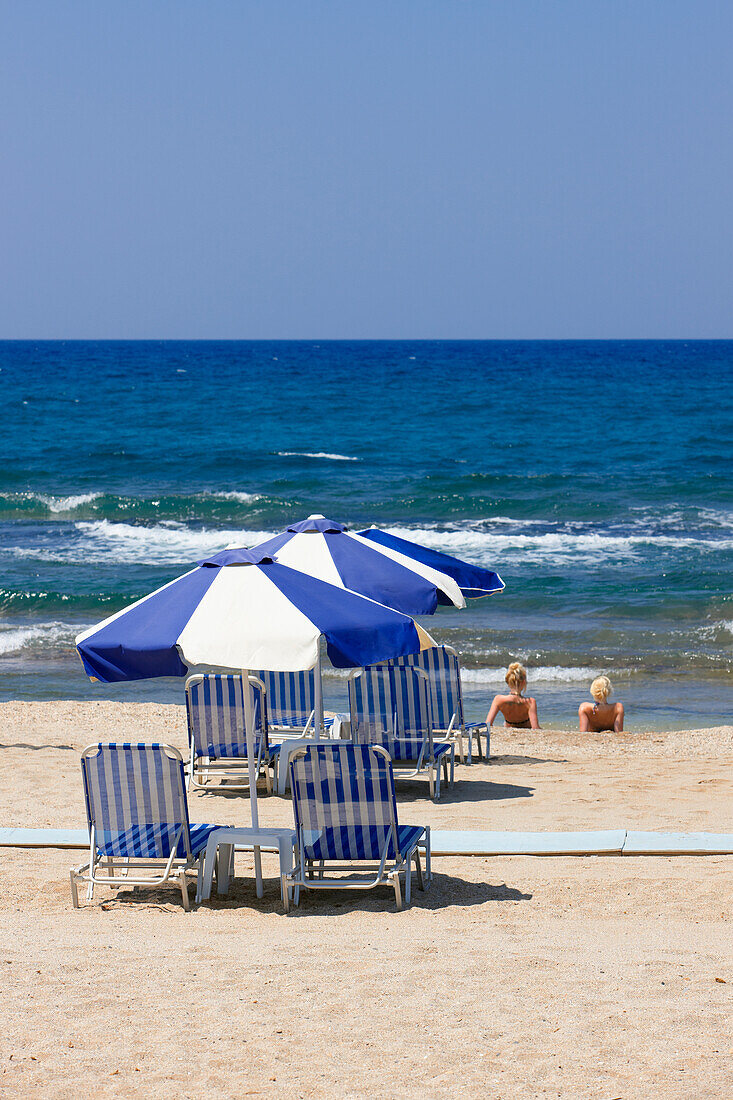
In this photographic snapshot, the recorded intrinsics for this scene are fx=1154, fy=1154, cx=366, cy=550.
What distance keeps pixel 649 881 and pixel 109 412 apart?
182 ft

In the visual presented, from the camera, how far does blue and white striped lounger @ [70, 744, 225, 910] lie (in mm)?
6504

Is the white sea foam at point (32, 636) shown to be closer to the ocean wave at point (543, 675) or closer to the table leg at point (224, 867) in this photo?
the ocean wave at point (543, 675)

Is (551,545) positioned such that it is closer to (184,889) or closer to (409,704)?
(409,704)

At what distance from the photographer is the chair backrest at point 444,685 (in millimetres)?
10164

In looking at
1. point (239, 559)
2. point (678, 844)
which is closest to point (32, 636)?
point (239, 559)

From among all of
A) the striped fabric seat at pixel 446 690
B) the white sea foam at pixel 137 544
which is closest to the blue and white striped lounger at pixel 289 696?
the striped fabric seat at pixel 446 690

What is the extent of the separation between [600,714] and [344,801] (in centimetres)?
572

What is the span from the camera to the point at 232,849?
700 centimetres

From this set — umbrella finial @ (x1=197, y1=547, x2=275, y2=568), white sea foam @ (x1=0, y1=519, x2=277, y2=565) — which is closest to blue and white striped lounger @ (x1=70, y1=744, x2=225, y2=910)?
umbrella finial @ (x1=197, y1=547, x2=275, y2=568)

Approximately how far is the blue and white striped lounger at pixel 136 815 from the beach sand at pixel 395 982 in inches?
9.9

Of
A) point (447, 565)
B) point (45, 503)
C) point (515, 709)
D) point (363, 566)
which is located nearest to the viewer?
point (363, 566)

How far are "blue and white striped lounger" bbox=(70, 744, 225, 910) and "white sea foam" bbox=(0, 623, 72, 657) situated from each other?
1024cm

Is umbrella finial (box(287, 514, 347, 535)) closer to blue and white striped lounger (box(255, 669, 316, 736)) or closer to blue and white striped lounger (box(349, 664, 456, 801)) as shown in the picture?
blue and white striped lounger (box(349, 664, 456, 801))

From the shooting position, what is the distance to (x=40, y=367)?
107625mm
